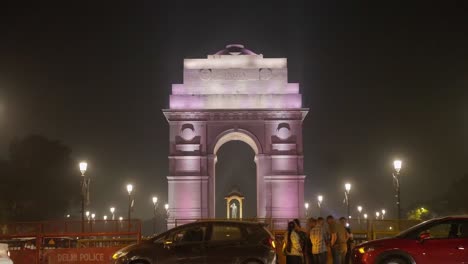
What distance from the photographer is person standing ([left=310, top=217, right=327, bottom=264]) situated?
776 inches

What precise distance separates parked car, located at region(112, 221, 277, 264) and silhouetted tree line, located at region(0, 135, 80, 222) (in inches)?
1877

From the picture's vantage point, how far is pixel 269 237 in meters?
18.6

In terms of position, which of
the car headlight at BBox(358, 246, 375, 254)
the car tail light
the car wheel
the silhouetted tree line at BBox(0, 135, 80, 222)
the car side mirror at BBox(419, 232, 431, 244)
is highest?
the silhouetted tree line at BBox(0, 135, 80, 222)

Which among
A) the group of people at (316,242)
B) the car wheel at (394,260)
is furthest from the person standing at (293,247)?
the car wheel at (394,260)

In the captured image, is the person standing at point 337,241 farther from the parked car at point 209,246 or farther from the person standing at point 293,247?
the parked car at point 209,246

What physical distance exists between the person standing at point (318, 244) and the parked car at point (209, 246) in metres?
1.64

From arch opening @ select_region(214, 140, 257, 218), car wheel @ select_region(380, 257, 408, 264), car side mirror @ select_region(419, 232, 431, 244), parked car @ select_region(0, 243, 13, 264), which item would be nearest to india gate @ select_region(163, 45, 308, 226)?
parked car @ select_region(0, 243, 13, 264)

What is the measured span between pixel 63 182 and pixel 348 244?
177 ft

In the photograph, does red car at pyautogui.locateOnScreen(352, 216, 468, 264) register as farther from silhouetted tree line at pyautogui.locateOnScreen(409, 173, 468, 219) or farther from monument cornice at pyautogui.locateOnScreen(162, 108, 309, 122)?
silhouetted tree line at pyautogui.locateOnScreen(409, 173, 468, 219)

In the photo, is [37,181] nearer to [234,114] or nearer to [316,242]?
[234,114]

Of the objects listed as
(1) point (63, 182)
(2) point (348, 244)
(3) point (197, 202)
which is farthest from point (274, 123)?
(2) point (348, 244)

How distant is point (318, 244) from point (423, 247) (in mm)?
2964

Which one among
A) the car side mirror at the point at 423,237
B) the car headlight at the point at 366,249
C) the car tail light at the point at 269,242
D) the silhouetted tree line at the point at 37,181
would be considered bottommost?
the car headlight at the point at 366,249

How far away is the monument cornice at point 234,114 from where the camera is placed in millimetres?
55344
